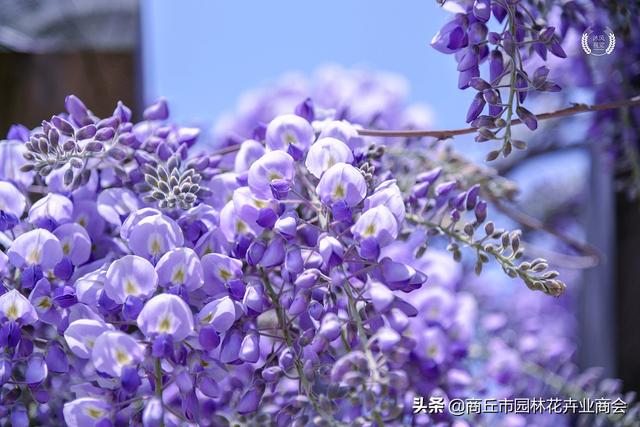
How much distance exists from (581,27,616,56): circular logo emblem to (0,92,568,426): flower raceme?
164mm

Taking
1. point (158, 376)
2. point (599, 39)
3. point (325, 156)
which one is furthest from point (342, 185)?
point (599, 39)

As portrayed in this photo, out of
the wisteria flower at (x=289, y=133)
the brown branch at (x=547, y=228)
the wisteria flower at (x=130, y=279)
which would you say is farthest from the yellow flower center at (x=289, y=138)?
the brown branch at (x=547, y=228)

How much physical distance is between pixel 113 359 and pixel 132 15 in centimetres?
93

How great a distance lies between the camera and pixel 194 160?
451 millimetres

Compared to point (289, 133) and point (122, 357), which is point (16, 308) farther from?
point (289, 133)

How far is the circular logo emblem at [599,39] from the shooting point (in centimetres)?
52

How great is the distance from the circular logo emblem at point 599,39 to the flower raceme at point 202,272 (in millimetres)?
164

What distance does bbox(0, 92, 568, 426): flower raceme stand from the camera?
1.21 ft

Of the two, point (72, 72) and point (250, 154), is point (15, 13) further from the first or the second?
point (250, 154)

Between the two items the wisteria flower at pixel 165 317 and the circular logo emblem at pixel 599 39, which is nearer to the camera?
the wisteria flower at pixel 165 317

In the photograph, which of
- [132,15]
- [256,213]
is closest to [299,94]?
[132,15]

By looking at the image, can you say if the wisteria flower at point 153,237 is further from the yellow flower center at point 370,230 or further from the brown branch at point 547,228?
the brown branch at point 547,228

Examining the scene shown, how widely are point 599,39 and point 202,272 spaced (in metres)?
0.32

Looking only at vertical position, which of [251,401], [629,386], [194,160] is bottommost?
[629,386]
